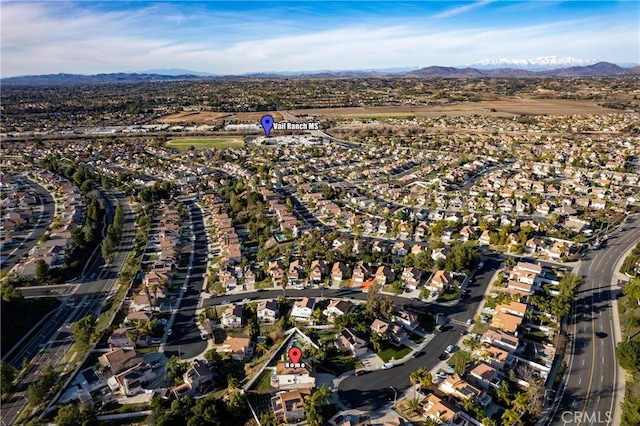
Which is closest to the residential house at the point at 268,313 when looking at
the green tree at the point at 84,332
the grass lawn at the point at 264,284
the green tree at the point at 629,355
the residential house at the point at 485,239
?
the grass lawn at the point at 264,284

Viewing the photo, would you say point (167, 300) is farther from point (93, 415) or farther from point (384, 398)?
point (384, 398)

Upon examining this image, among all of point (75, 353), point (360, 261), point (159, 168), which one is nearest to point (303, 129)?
Answer: point (159, 168)

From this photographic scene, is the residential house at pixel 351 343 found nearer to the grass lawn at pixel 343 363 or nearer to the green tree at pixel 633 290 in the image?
the grass lawn at pixel 343 363

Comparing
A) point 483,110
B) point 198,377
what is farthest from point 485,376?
point 483,110

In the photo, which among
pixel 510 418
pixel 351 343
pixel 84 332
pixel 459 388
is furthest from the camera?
pixel 84 332

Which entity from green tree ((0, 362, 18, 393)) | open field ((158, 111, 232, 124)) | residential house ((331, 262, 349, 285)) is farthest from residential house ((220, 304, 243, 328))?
open field ((158, 111, 232, 124))

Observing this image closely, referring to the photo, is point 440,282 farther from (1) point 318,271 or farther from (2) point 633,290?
(2) point 633,290
